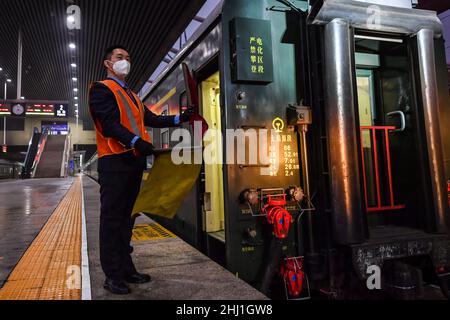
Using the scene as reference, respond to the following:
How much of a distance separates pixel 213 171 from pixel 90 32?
1097 centimetres

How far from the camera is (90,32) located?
1234cm

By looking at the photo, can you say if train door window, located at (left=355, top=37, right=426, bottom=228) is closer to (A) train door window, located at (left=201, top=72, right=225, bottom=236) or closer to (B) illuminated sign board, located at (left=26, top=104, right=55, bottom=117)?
(A) train door window, located at (left=201, top=72, right=225, bottom=236)

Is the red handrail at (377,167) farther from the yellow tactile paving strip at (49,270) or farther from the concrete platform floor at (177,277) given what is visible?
the yellow tactile paving strip at (49,270)

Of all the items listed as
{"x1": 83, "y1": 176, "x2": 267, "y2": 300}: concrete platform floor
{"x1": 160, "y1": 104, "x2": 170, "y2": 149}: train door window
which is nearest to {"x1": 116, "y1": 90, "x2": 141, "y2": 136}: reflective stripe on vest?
{"x1": 83, "y1": 176, "x2": 267, "y2": 300}: concrete platform floor

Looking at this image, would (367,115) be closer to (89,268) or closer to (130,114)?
(130,114)

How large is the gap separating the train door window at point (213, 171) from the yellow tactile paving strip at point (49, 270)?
138cm

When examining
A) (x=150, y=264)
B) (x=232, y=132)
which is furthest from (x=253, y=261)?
(x=232, y=132)

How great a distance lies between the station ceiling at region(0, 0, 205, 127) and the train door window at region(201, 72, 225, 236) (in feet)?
21.3

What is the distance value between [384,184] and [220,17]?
2282 mm

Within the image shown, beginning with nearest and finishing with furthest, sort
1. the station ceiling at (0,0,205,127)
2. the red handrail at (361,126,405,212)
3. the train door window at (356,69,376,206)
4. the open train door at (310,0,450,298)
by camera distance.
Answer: the open train door at (310,0,450,298) → the red handrail at (361,126,405,212) → the train door window at (356,69,376,206) → the station ceiling at (0,0,205,127)

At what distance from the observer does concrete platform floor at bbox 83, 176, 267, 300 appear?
2.17m

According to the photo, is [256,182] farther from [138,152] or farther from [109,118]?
[109,118]

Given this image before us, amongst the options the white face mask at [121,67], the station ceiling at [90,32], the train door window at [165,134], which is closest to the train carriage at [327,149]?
the white face mask at [121,67]

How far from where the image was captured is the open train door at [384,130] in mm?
2752
